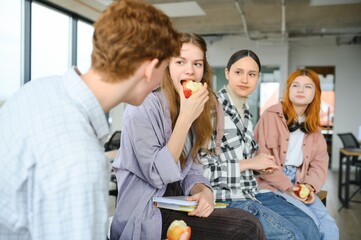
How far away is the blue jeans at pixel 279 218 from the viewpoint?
1.51 metres

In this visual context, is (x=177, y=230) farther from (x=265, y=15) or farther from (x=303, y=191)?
(x=265, y=15)

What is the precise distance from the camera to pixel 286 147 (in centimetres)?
209

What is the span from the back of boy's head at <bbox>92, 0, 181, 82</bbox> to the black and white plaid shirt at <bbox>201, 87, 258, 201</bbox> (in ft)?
2.82

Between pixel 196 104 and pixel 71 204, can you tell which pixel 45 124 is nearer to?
pixel 71 204

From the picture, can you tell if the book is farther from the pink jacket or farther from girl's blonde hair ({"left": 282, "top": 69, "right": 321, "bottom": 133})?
girl's blonde hair ({"left": 282, "top": 69, "right": 321, "bottom": 133})

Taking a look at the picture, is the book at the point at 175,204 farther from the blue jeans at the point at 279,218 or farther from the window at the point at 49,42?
the window at the point at 49,42

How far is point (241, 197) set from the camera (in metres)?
1.69

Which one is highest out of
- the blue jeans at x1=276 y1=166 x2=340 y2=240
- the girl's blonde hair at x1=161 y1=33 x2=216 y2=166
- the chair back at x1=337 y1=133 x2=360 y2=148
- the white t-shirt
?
the girl's blonde hair at x1=161 y1=33 x2=216 y2=166

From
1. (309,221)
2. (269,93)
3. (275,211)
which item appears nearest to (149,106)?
(275,211)

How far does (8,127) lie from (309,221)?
1417 mm

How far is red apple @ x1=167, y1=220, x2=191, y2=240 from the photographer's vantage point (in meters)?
1.21

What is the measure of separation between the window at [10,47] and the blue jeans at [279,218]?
13.3 feet

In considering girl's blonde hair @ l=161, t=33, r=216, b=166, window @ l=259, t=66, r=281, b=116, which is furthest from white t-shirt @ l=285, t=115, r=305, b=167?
window @ l=259, t=66, r=281, b=116

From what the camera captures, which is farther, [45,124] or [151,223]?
[151,223]
